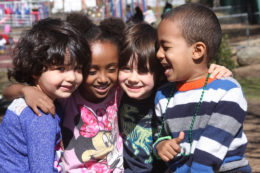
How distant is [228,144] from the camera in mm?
1995

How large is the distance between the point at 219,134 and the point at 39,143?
1.05 meters

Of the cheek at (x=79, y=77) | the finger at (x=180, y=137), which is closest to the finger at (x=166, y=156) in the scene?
the finger at (x=180, y=137)

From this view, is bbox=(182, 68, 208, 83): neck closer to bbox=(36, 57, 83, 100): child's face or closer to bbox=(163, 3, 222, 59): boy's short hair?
bbox=(163, 3, 222, 59): boy's short hair

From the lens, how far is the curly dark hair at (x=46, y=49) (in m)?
2.21

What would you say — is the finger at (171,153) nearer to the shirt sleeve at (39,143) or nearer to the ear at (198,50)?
the ear at (198,50)

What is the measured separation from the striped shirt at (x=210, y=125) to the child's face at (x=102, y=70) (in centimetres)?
49

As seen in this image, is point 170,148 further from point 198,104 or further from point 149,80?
point 149,80

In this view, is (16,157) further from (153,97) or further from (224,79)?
(224,79)

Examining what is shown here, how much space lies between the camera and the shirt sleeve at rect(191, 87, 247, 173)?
77.5 inches

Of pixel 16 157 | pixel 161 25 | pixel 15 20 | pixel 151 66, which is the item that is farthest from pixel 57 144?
pixel 15 20

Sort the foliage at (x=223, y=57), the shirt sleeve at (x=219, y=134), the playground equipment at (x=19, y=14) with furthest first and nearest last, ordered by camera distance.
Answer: the playground equipment at (x=19, y=14), the foliage at (x=223, y=57), the shirt sleeve at (x=219, y=134)

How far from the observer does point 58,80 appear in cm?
222

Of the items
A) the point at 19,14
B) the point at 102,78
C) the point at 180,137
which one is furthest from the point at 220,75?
the point at 19,14

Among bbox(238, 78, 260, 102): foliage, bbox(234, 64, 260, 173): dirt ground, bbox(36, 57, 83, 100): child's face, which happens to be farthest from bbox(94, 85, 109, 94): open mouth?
bbox(238, 78, 260, 102): foliage
